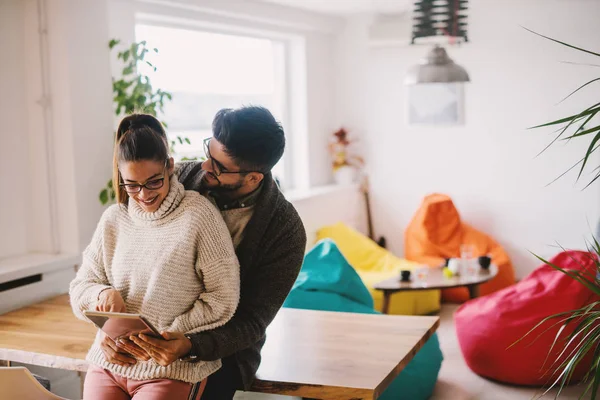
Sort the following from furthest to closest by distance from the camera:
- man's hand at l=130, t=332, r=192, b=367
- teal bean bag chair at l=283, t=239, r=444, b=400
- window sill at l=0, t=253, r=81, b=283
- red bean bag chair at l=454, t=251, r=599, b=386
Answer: red bean bag chair at l=454, t=251, r=599, b=386
teal bean bag chair at l=283, t=239, r=444, b=400
window sill at l=0, t=253, r=81, b=283
man's hand at l=130, t=332, r=192, b=367

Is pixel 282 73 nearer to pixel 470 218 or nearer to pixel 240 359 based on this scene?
pixel 470 218

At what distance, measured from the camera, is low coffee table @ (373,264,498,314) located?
475 centimetres

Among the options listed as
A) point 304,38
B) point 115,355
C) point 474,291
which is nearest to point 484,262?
point 474,291

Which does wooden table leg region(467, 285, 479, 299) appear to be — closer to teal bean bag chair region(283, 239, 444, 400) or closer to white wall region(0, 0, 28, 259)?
teal bean bag chair region(283, 239, 444, 400)

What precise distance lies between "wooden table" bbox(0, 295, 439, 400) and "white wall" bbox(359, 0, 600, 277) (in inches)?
133

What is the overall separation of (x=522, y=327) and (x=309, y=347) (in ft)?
5.94

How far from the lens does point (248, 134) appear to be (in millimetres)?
2029

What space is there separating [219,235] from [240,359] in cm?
40

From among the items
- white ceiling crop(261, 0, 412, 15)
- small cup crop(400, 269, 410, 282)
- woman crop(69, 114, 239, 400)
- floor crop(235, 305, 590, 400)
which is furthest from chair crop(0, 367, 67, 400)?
white ceiling crop(261, 0, 412, 15)

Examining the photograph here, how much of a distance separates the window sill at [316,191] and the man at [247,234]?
365 centimetres

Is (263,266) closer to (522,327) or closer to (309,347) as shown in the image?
(309,347)

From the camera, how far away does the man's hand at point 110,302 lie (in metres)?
1.98

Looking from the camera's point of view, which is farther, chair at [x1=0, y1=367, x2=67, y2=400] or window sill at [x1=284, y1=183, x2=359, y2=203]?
window sill at [x1=284, y1=183, x2=359, y2=203]

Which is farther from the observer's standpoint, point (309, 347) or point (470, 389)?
point (470, 389)
